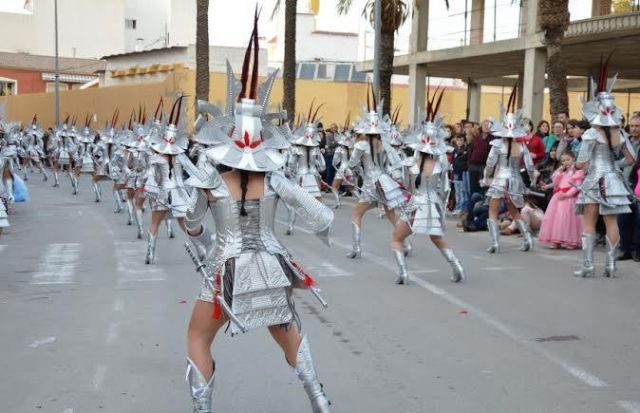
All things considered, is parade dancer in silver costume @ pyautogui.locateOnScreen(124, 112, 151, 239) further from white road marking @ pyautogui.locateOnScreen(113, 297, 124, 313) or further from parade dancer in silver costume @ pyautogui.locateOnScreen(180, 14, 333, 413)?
parade dancer in silver costume @ pyautogui.locateOnScreen(180, 14, 333, 413)

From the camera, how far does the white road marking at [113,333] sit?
24.4ft

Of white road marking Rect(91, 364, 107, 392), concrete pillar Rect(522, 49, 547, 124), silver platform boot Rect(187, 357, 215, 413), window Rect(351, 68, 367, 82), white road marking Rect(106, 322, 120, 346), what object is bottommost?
white road marking Rect(106, 322, 120, 346)

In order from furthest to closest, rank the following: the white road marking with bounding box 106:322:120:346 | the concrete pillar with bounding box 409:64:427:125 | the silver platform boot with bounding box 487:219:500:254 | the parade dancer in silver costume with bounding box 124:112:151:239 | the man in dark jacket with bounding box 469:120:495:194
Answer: the concrete pillar with bounding box 409:64:427:125 → the man in dark jacket with bounding box 469:120:495:194 → the parade dancer in silver costume with bounding box 124:112:151:239 → the silver platform boot with bounding box 487:219:500:254 → the white road marking with bounding box 106:322:120:346

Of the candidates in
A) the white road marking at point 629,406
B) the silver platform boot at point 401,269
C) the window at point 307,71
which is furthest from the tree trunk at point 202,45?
the white road marking at point 629,406

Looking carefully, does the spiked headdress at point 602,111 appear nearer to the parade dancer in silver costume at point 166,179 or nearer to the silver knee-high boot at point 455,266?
the silver knee-high boot at point 455,266

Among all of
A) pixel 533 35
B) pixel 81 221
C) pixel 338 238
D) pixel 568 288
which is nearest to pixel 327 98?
pixel 533 35

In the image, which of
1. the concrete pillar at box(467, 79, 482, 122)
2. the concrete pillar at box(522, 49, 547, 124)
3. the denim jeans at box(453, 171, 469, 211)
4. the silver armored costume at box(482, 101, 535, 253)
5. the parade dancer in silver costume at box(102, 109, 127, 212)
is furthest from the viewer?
the concrete pillar at box(467, 79, 482, 122)

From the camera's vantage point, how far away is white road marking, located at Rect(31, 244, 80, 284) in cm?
1074

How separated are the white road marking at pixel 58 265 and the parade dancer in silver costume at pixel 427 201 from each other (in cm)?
379

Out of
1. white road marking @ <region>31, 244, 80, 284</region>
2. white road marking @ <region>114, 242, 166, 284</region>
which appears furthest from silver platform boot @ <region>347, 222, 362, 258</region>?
white road marking @ <region>31, 244, 80, 284</region>

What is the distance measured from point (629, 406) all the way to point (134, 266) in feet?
24.5

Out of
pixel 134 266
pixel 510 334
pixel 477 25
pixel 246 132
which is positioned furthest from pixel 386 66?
pixel 246 132

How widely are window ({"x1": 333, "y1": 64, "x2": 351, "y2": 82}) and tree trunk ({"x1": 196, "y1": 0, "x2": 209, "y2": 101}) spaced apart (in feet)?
53.5

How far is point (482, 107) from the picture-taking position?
44.2 m
